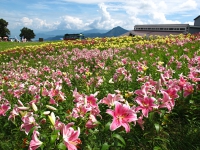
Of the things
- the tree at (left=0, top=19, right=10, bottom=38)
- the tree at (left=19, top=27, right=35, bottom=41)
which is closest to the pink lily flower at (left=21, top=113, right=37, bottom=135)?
the tree at (left=0, top=19, right=10, bottom=38)

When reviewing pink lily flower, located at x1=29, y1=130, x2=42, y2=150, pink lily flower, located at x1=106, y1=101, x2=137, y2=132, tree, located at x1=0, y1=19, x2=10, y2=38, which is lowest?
pink lily flower, located at x1=29, y1=130, x2=42, y2=150

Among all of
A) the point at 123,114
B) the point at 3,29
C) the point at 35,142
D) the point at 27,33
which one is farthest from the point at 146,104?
the point at 27,33

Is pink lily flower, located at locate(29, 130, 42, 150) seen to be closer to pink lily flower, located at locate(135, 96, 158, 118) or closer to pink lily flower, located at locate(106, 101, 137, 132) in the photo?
pink lily flower, located at locate(106, 101, 137, 132)

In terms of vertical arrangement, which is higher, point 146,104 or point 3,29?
point 3,29

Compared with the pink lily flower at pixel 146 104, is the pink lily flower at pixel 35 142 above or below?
below

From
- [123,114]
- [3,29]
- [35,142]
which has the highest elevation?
[3,29]

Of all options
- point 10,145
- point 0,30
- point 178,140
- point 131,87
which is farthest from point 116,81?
point 0,30

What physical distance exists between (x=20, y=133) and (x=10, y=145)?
0.67 ft

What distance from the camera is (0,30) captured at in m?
74.3

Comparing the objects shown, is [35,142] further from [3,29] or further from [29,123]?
[3,29]

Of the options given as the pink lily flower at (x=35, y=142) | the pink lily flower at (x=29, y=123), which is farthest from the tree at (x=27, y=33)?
the pink lily flower at (x=35, y=142)

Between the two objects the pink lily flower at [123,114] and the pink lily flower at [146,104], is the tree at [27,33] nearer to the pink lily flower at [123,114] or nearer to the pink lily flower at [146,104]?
the pink lily flower at [146,104]

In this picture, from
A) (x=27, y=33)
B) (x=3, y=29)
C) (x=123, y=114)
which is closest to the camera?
(x=123, y=114)

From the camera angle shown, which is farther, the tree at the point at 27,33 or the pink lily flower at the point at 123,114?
the tree at the point at 27,33
